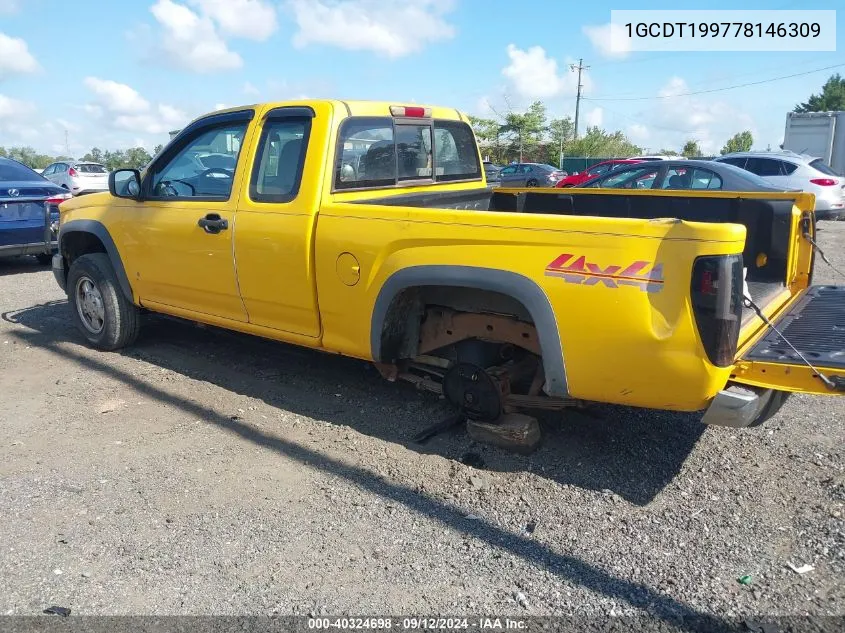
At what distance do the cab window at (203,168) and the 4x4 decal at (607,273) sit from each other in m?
2.46

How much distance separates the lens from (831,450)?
159 inches

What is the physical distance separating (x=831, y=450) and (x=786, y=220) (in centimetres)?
140

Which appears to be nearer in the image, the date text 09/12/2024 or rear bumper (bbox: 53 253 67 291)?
the date text 09/12/2024

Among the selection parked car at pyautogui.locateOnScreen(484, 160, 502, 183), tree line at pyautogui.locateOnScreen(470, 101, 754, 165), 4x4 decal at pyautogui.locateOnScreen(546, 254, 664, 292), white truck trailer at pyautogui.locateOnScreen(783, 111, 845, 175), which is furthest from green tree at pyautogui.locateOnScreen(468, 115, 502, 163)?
4x4 decal at pyautogui.locateOnScreen(546, 254, 664, 292)

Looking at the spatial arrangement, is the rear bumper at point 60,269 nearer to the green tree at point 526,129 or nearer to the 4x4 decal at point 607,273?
the 4x4 decal at point 607,273

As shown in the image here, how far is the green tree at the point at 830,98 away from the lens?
6975cm

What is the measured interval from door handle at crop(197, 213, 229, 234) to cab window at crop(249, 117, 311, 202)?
0.26 metres

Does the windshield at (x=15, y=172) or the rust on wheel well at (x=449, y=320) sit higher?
the windshield at (x=15, y=172)

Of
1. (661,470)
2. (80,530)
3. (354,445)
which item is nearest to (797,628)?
(661,470)

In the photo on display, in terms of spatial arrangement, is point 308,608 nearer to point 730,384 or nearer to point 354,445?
point 354,445

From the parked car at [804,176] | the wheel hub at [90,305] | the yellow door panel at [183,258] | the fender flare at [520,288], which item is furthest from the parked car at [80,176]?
the fender flare at [520,288]

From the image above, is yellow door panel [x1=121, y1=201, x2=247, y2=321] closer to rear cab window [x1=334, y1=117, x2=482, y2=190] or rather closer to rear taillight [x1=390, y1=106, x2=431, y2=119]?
rear cab window [x1=334, y1=117, x2=482, y2=190]

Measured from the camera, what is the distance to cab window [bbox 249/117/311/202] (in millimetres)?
4352

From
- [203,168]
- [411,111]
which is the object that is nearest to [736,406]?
[411,111]
